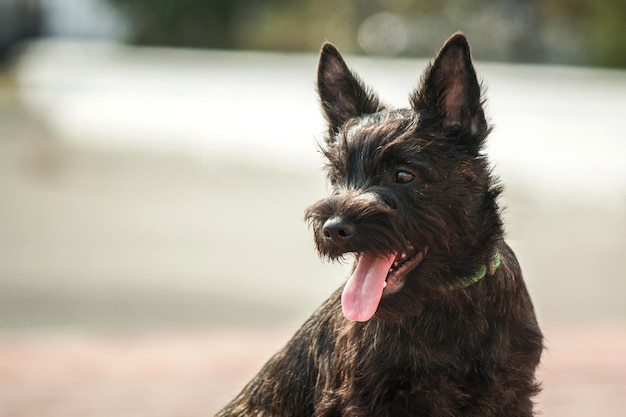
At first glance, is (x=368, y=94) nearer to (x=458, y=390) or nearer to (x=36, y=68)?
(x=458, y=390)

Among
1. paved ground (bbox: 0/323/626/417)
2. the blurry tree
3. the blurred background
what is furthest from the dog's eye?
the blurry tree

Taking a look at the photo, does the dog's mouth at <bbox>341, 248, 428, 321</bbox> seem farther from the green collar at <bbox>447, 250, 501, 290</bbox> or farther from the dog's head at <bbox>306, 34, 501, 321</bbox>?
the green collar at <bbox>447, 250, 501, 290</bbox>

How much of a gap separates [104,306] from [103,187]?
6.32 meters

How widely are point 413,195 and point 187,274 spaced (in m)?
8.09

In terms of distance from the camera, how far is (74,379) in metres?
8.21

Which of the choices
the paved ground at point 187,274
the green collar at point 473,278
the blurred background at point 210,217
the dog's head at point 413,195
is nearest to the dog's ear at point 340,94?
the dog's head at point 413,195

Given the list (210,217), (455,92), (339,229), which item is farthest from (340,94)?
(210,217)

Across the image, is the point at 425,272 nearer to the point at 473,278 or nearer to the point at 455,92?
the point at 473,278

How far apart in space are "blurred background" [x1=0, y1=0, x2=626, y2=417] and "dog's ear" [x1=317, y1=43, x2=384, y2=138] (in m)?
0.66

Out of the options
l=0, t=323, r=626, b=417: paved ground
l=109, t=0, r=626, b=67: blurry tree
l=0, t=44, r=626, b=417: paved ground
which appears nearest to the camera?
l=0, t=323, r=626, b=417: paved ground

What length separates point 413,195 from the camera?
417 centimetres

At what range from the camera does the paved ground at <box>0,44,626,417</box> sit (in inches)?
320

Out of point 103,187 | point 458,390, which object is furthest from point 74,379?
point 103,187

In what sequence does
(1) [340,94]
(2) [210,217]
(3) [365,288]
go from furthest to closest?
1. (2) [210,217]
2. (1) [340,94]
3. (3) [365,288]
